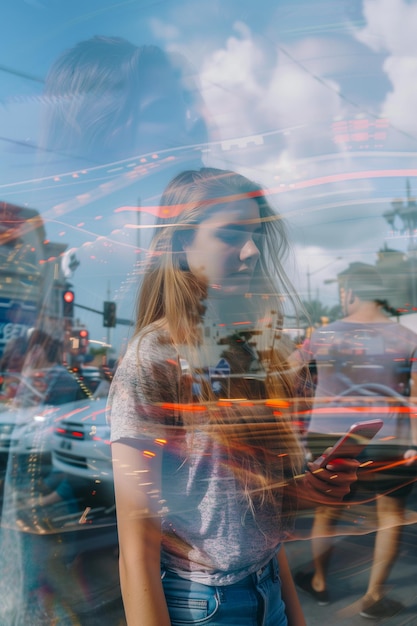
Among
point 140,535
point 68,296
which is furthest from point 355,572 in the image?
point 140,535

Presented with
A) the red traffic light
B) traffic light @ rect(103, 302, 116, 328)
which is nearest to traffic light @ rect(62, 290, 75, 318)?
the red traffic light

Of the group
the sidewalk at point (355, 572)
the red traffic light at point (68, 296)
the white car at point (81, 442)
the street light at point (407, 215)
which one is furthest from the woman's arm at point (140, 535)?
the white car at point (81, 442)

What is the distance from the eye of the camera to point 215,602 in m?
0.92

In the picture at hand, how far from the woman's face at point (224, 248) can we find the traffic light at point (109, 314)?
1.79 feet

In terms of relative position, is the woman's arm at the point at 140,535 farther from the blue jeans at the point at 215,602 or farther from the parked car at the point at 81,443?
the parked car at the point at 81,443

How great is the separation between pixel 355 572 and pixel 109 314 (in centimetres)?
231

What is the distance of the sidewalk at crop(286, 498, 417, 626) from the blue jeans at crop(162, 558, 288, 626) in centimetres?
152

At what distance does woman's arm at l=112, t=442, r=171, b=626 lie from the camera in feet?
2.88

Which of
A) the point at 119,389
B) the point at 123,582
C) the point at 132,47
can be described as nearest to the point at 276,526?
the point at 123,582

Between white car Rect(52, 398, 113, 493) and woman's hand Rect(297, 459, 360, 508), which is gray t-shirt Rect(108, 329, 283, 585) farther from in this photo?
white car Rect(52, 398, 113, 493)

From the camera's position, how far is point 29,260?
223cm

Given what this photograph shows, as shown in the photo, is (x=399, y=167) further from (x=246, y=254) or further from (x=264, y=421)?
(x=264, y=421)

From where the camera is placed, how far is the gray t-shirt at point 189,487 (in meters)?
0.89

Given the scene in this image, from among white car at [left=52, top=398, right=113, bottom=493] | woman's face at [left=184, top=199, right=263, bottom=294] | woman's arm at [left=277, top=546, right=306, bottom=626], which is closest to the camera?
woman's face at [left=184, top=199, right=263, bottom=294]
